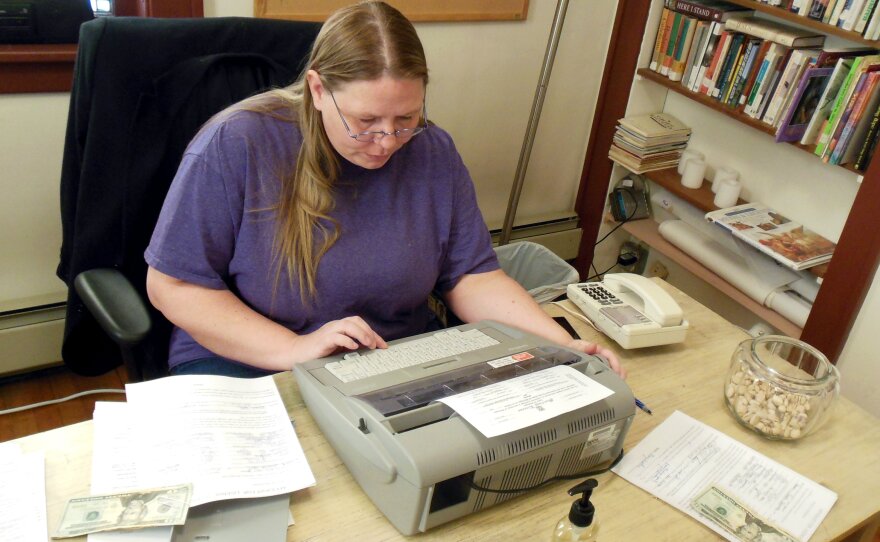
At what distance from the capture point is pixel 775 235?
2.21 m

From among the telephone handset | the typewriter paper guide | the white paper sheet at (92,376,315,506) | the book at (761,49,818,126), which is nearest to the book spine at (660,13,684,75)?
the book at (761,49,818,126)

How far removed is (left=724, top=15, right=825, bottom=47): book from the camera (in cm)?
211

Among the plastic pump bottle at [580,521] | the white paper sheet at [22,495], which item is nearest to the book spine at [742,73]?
the plastic pump bottle at [580,521]

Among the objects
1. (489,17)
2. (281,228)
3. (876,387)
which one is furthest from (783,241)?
(281,228)

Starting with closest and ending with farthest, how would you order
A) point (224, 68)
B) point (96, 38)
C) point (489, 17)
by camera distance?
point (96, 38)
point (224, 68)
point (489, 17)

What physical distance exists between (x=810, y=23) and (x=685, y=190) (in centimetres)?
66

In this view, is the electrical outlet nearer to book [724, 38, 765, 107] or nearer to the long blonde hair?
book [724, 38, 765, 107]

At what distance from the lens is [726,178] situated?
2.41 meters

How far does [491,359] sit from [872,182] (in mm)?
1326

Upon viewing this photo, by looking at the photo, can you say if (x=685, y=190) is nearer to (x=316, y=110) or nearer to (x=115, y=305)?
(x=316, y=110)

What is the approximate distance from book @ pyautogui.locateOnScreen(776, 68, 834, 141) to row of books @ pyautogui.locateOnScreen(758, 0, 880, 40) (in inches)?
5.0

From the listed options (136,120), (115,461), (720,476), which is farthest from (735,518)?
(136,120)

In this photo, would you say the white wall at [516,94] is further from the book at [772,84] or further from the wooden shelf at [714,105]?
the book at [772,84]

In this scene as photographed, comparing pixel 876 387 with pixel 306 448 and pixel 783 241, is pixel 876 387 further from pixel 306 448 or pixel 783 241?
pixel 306 448
